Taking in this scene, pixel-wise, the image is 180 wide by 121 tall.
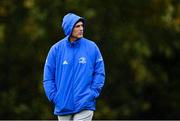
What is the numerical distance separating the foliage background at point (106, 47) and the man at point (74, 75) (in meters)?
12.1

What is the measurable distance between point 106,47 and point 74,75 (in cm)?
1396

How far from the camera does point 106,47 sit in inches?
859

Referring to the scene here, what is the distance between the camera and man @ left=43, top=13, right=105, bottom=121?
7.86 m

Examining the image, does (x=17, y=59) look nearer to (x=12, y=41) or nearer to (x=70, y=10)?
(x=12, y=41)

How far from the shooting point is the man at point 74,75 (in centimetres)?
786

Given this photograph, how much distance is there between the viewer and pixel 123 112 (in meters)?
22.3

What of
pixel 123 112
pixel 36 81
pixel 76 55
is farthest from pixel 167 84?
pixel 76 55

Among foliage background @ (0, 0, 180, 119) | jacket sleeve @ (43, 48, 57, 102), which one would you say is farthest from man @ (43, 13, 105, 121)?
foliage background @ (0, 0, 180, 119)

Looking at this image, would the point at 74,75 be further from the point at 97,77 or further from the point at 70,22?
the point at 70,22

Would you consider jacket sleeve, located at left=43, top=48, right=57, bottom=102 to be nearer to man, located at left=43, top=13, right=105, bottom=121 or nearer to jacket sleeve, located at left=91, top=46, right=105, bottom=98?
man, located at left=43, top=13, right=105, bottom=121

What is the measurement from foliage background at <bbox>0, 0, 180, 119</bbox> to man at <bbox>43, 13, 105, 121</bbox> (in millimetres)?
12086

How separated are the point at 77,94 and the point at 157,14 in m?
13.9

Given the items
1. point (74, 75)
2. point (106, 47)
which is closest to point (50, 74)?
point (74, 75)

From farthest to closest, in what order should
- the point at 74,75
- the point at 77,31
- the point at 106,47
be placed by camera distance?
the point at 106,47, the point at 77,31, the point at 74,75
